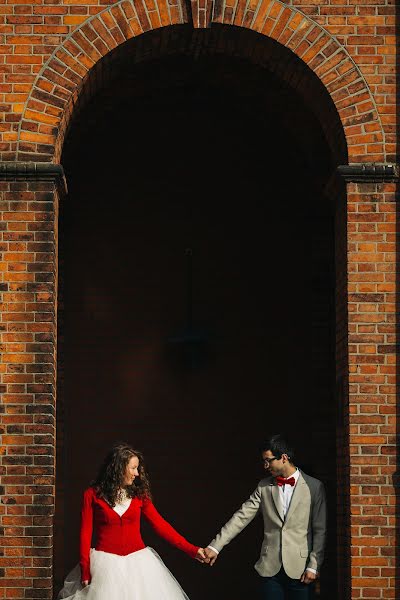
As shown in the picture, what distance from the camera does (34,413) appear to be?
8773mm

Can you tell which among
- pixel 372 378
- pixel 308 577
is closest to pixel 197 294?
pixel 372 378

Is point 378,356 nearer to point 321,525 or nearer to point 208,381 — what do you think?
point 321,525

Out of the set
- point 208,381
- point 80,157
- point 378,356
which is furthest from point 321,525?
point 80,157

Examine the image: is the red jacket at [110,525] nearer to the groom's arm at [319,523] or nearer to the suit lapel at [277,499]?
the suit lapel at [277,499]

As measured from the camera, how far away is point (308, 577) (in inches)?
338

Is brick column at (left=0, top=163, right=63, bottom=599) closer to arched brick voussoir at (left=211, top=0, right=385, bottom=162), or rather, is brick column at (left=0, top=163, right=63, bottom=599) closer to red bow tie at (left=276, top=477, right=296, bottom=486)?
red bow tie at (left=276, top=477, right=296, bottom=486)

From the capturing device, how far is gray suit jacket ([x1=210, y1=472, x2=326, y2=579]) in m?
8.64

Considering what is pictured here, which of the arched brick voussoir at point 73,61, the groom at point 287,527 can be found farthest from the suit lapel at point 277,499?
the arched brick voussoir at point 73,61

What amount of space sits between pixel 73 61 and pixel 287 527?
371 centimetres

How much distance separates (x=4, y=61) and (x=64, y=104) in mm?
559

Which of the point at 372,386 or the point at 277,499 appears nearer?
the point at 277,499

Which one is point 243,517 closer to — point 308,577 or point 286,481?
point 286,481

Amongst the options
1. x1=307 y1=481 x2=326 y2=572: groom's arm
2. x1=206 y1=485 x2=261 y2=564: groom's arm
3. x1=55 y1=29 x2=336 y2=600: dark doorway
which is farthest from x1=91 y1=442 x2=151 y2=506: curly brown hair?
x1=55 y1=29 x2=336 y2=600: dark doorway

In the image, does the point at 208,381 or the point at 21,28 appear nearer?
the point at 21,28
